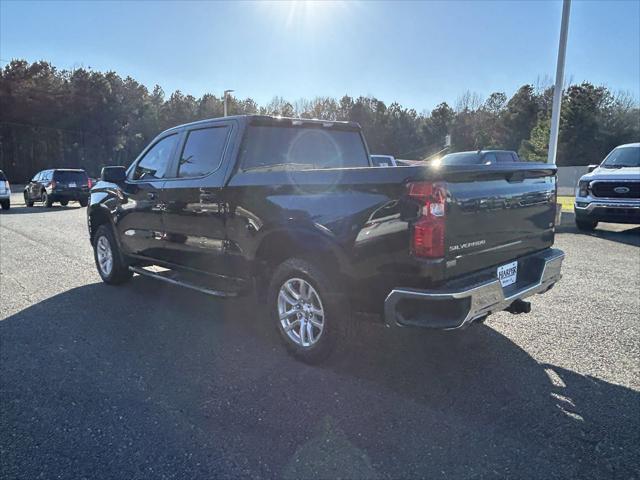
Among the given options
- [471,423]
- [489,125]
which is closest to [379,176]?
[471,423]

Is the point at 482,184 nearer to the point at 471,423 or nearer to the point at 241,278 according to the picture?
the point at 471,423

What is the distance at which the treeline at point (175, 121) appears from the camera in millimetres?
41219

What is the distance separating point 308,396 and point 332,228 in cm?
120

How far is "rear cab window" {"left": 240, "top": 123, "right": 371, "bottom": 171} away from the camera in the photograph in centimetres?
454

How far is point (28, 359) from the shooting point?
3969 millimetres

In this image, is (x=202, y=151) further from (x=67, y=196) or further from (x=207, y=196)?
(x=67, y=196)

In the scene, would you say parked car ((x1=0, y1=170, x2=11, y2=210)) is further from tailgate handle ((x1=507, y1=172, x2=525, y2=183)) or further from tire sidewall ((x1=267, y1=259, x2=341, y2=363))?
tailgate handle ((x1=507, y1=172, x2=525, y2=183))

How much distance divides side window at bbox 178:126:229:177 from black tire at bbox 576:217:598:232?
9.31 meters

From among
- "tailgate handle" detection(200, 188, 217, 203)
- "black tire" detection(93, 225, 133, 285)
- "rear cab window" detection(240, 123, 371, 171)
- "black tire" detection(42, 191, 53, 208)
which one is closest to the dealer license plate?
"rear cab window" detection(240, 123, 371, 171)

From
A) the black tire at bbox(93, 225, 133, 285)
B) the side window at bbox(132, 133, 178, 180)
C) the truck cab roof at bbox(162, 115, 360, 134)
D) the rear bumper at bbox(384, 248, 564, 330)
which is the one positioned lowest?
the black tire at bbox(93, 225, 133, 285)

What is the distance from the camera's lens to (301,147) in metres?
4.89

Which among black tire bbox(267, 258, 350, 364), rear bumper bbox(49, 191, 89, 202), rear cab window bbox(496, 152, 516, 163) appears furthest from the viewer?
rear bumper bbox(49, 191, 89, 202)

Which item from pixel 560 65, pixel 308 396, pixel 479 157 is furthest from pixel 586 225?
pixel 308 396

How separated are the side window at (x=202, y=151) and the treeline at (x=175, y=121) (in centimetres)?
3447
